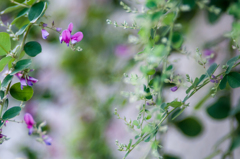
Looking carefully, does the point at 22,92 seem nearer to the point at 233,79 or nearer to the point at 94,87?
the point at 233,79

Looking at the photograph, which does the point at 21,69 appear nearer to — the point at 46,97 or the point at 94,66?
the point at 46,97

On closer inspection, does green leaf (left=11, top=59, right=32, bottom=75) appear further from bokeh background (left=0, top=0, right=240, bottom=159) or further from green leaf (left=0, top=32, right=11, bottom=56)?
bokeh background (left=0, top=0, right=240, bottom=159)

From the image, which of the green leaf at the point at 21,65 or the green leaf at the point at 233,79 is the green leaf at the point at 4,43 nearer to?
the green leaf at the point at 21,65

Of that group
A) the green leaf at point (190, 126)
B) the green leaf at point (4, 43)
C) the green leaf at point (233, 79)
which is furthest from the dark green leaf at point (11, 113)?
the green leaf at point (190, 126)

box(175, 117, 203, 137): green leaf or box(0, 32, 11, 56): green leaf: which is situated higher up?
box(0, 32, 11, 56): green leaf

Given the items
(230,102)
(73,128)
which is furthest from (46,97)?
(230,102)

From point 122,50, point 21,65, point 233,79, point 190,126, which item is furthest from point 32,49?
point 122,50

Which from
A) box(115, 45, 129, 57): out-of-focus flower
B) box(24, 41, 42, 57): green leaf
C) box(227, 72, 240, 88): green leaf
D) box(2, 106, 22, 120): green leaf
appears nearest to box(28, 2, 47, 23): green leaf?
box(24, 41, 42, 57): green leaf
